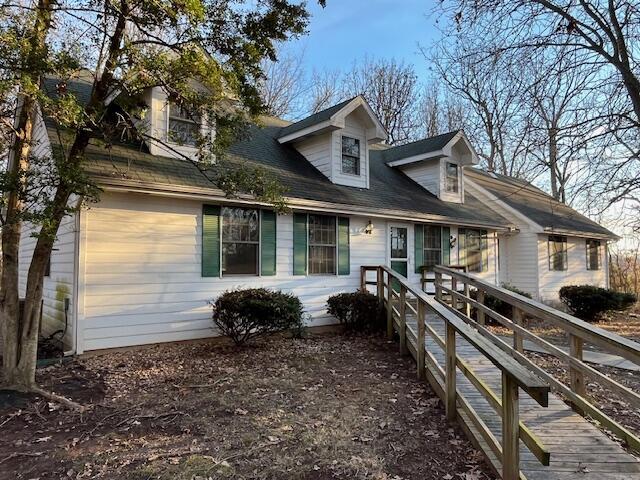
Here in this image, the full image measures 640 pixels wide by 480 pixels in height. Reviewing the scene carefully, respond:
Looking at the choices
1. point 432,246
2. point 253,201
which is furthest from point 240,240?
point 432,246

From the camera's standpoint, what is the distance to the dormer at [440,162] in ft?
42.9

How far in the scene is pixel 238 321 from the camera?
726 cm

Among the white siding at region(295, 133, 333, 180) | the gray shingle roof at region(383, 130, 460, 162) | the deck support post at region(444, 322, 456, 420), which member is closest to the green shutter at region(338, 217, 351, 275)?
the white siding at region(295, 133, 333, 180)

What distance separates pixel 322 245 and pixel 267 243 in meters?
1.48

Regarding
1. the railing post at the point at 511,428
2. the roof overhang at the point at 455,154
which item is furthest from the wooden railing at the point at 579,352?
the roof overhang at the point at 455,154

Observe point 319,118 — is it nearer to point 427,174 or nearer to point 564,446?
point 427,174

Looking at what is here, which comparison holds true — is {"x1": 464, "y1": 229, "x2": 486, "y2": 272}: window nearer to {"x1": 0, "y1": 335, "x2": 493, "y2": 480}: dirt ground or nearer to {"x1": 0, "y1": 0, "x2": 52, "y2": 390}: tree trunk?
{"x1": 0, "y1": 335, "x2": 493, "y2": 480}: dirt ground

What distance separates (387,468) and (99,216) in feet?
18.4

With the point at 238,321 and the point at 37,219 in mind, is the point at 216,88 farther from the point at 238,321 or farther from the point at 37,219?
the point at 238,321

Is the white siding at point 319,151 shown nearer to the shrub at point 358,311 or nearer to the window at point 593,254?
the shrub at point 358,311

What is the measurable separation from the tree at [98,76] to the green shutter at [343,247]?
11.9 feet

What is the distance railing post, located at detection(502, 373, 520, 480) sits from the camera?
114 inches

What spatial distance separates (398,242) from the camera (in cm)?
1114

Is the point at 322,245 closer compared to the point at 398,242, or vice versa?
the point at 322,245
